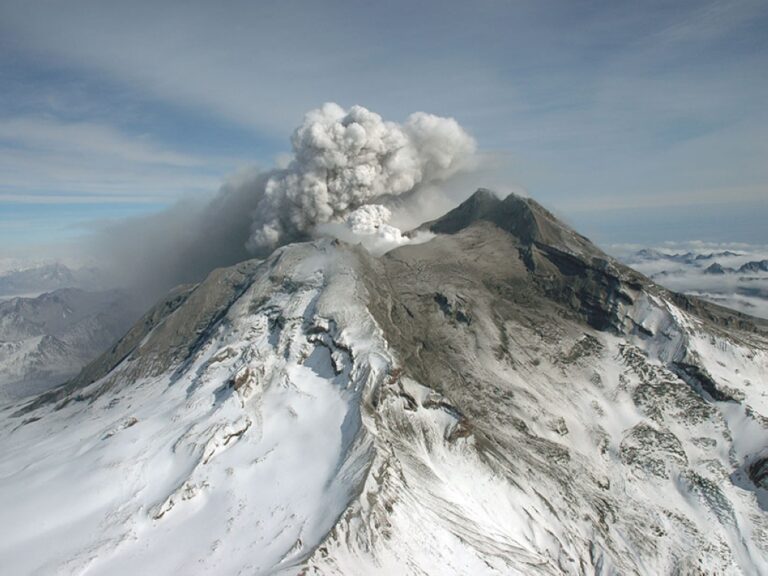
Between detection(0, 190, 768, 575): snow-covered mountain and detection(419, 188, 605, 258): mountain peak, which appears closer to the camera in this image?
detection(0, 190, 768, 575): snow-covered mountain

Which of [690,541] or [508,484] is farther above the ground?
[508,484]

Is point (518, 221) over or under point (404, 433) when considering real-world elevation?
over

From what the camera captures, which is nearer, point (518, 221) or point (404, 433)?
point (404, 433)

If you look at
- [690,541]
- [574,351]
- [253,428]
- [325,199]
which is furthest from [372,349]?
[325,199]

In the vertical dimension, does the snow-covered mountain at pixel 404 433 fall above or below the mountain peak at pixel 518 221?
below

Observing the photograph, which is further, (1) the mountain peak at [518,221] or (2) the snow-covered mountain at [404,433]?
(1) the mountain peak at [518,221]

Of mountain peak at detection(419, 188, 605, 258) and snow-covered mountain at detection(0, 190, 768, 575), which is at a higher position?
mountain peak at detection(419, 188, 605, 258)

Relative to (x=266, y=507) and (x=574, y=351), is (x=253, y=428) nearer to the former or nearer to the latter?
(x=266, y=507)

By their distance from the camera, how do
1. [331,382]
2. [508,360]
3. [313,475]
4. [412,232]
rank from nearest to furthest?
[313,475]
[331,382]
[508,360]
[412,232]
